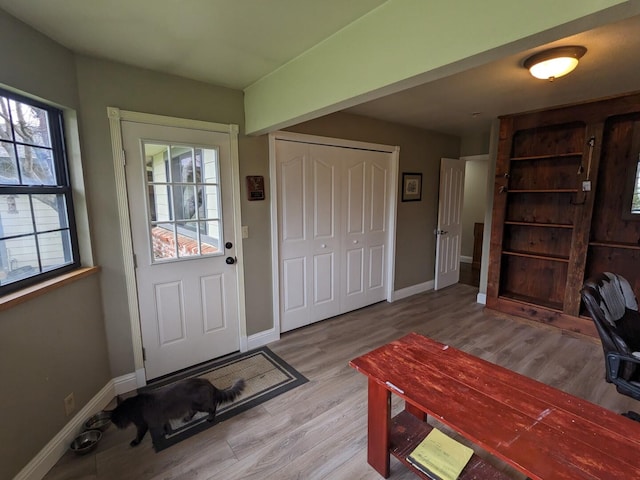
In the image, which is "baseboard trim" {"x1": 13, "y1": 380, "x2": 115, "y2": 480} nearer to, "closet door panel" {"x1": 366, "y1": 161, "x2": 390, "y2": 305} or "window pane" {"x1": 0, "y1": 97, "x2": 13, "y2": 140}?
"window pane" {"x1": 0, "y1": 97, "x2": 13, "y2": 140}

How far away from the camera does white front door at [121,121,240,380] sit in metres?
2.24

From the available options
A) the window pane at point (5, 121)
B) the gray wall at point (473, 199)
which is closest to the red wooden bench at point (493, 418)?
the window pane at point (5, 121)

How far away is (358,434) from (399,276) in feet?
8.49

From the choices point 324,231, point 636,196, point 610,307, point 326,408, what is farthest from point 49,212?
point 636,196

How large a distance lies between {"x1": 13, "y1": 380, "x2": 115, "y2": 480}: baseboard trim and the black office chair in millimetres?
3073

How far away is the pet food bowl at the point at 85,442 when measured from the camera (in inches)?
68.9

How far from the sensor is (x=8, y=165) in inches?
62.0

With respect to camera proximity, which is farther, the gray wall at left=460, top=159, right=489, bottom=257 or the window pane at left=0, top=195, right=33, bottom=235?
the gray wall at left=460, top=159, right=489, bottom=257

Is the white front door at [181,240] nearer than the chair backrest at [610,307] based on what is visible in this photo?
No

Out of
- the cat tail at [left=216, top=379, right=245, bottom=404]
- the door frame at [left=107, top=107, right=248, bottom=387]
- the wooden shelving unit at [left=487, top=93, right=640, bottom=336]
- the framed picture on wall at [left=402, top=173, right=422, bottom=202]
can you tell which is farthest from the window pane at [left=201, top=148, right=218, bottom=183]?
the wooden shelving unit at [left=487, top=93, right=640, bottom=336]

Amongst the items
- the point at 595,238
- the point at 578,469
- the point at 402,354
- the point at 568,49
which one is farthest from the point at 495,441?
the point at 595,238

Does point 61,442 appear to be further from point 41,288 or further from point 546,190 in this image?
point 546,190

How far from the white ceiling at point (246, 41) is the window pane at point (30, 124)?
0.42 metres

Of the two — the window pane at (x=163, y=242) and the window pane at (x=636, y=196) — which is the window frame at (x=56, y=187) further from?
the window pane at (x=636, y=196)
